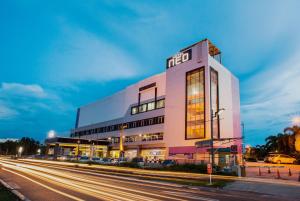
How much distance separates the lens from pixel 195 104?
60469mm

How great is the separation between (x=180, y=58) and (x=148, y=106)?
1927 centimetres

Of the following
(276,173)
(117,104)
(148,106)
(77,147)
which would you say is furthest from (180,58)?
(77,147)

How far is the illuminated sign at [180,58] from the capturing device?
63919mm

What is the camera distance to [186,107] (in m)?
61.9

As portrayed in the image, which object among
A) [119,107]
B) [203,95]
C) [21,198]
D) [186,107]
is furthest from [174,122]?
[21,198]

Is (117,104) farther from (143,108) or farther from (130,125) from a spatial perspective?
(143,108)

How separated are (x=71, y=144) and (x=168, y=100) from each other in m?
42.8

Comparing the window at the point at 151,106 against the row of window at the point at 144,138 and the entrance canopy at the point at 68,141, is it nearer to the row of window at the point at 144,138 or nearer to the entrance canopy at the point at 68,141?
the row of window at the point at 144,138

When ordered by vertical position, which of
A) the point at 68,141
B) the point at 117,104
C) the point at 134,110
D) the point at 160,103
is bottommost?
the point at 68,141

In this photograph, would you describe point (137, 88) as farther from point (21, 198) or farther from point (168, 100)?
point (21, 198)

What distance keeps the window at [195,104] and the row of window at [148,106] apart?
11280mm

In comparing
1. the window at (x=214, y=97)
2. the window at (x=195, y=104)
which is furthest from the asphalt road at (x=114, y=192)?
the window at (x=214, y=97)

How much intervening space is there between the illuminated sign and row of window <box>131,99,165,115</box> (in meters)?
11.1

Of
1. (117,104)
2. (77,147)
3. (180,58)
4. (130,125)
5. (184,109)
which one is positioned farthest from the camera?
(117,104)
